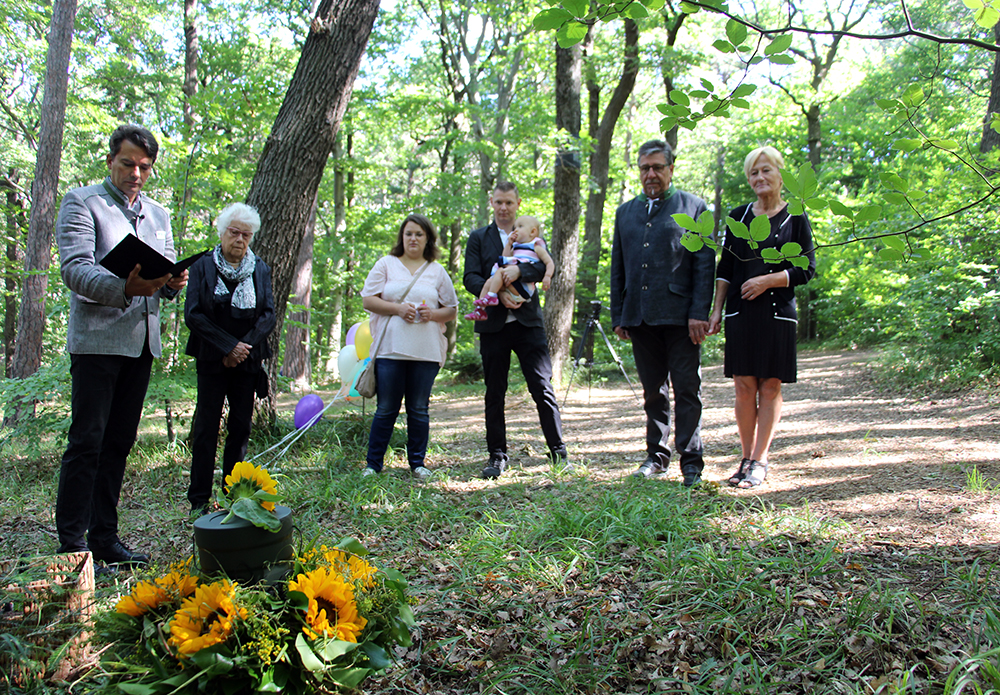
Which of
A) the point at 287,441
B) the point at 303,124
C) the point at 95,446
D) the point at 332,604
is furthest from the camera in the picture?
the point at 287,441

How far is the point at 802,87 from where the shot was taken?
17375 millimetres

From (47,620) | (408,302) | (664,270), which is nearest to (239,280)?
(408,302)

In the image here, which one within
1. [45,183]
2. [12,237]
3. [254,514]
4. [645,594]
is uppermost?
[12,237]

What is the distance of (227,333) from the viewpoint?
3.48 metres

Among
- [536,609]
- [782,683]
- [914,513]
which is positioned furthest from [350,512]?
[914,513]

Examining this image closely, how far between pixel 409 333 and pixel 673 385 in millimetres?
1786

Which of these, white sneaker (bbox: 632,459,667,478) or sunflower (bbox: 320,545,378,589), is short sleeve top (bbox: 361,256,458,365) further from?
sunflower (bbox: 320,545,378,589)

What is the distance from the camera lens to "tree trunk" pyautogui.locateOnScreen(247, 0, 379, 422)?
16.5 ft

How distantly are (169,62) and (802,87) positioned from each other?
1708 centimetres

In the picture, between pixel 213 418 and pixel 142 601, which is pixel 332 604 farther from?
pixel 213 418

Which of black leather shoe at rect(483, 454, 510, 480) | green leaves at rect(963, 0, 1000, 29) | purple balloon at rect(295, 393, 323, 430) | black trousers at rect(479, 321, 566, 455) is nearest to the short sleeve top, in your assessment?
black trousers at rect(479, 321, 566, 455)

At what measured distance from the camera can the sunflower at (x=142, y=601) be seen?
1.46 metres

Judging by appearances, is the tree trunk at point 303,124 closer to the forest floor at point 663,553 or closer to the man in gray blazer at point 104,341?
the forest floor at point 663,553

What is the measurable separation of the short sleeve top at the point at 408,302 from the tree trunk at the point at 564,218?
4150 millimetres
